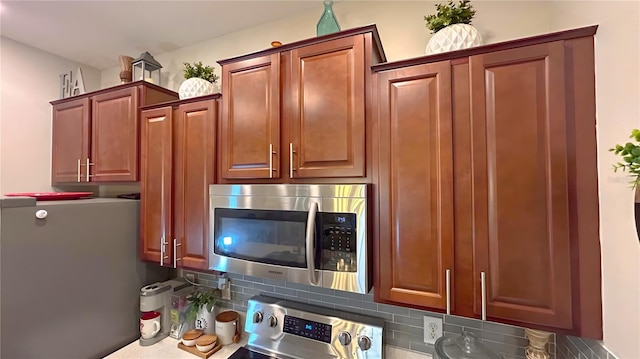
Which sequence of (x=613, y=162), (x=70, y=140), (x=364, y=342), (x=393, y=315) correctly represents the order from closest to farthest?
(x=613, y=162)
(x=364, y=342)
(x=393, y=315)
(x=70, y=140)

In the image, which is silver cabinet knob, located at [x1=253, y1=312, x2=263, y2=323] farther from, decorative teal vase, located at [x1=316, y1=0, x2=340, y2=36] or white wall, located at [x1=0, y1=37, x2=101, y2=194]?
white wall, located at [x1=0, y1=37, x2=101, y2=194]

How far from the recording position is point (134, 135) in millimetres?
1725

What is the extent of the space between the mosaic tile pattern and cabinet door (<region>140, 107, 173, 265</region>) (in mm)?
1896

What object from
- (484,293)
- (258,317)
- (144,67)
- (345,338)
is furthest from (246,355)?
(144,67)

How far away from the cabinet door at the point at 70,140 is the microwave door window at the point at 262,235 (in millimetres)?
1409

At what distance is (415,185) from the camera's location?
3.42ft

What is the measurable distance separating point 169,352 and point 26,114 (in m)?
2.16

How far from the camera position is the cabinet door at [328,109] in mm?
1130

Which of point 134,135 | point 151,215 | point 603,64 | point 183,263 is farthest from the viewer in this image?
point 134,135

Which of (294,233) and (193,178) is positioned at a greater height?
(193,178)

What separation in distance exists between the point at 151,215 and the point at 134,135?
1.79 ft

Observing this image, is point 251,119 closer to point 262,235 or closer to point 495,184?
point 262,235

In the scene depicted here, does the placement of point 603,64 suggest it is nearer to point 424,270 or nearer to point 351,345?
point 424,270

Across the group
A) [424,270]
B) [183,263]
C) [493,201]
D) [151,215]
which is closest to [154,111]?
[151,215]
